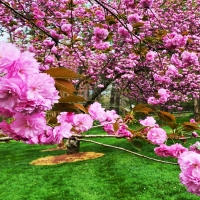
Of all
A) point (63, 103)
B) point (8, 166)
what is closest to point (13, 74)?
point (63, 103)

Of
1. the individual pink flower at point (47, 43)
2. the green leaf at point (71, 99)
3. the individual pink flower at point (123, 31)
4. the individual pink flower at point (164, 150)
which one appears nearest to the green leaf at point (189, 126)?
the individual pink flower at point (164, 150)

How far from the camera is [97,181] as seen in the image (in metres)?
5.68

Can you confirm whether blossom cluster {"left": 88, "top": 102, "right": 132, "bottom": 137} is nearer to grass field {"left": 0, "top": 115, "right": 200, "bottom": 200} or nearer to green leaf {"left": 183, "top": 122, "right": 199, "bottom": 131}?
green leaf {"left": 183, "top": 122, "right": 199, "bottom": 131}

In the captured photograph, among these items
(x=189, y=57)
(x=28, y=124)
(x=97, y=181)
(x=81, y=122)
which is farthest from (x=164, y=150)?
(x=97, y=181)

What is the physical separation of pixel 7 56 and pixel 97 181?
17.0ft

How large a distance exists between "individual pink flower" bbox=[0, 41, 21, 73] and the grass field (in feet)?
14.0

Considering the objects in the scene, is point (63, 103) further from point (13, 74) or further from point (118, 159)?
point (118, 159)

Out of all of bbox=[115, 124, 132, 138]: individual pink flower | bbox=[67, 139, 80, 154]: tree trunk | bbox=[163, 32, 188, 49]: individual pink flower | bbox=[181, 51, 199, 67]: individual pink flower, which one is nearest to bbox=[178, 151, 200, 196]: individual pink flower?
bbox=[115, 124, 132, 138]: individual pink flower

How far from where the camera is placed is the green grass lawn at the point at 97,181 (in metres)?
4.92

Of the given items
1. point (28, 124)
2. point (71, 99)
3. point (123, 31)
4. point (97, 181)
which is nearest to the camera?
point (28, 124)

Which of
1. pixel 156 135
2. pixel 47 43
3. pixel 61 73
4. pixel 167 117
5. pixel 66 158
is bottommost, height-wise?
pixel 66 158

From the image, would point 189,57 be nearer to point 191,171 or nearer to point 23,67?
point 191,171

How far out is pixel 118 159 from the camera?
23.1 ft

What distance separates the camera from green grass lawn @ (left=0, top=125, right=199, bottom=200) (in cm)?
492
